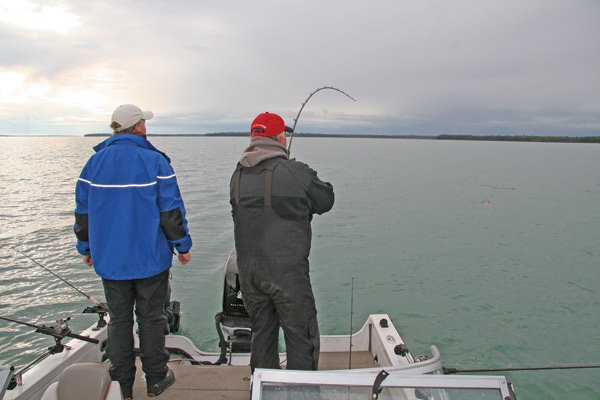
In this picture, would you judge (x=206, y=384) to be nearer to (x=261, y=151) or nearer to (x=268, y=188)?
(x=268, y=188)

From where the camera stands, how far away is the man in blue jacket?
281cm

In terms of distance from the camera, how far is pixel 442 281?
9.84 meters

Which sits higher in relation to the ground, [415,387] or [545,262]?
[415,387]

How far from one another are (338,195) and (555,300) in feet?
48.0

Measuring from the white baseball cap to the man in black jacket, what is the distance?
2.68 feet

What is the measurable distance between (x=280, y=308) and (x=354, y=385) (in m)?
1.05

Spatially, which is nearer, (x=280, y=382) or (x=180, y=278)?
(x=280, y=382)

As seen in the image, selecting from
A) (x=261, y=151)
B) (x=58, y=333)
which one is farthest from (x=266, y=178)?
(x=58, y=333)

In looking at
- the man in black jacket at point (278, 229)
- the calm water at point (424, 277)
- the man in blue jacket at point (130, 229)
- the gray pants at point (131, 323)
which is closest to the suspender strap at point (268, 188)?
the man in black jacket at point (278, 229)

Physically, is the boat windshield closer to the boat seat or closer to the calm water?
the boat seat

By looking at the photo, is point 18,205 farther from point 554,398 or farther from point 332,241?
point 554,398

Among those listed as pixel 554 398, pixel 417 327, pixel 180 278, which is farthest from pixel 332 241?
pixel 554 398

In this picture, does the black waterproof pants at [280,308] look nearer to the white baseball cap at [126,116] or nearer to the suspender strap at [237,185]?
the suspender strap at [237,185]

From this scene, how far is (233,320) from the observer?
473cm
